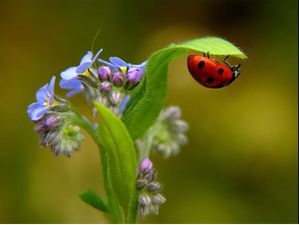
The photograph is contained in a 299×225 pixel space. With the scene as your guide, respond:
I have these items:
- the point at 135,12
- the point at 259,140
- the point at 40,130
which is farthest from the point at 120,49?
the point at 40,130

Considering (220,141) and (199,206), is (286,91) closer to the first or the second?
(220,141)

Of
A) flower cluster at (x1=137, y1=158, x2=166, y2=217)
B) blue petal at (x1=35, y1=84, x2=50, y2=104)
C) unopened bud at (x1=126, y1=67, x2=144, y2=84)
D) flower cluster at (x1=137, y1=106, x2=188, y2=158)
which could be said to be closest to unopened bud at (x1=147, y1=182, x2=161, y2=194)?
flower cluster at (x1=137, y1=158, x2=166, y2=217)

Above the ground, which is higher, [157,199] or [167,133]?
[167,133]

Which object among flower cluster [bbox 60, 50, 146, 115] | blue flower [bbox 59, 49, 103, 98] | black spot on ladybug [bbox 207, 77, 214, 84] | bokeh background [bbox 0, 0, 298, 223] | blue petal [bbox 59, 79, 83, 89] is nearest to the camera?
blue flower [bbox 59, 49, 103, 98]

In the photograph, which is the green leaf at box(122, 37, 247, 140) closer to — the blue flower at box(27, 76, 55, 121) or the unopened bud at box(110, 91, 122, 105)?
the unopened bud at box(110, 91, 122, 105)

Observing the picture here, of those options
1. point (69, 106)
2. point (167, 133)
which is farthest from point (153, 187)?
point (167, 133)

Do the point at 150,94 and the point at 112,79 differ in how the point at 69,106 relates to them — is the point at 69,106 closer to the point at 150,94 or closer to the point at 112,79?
the point at 112,79
